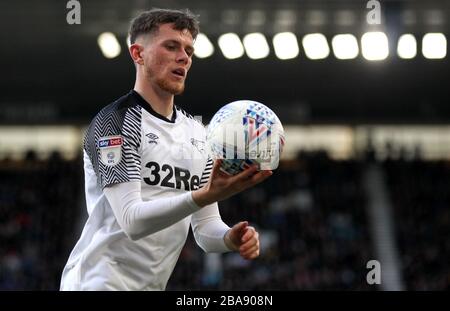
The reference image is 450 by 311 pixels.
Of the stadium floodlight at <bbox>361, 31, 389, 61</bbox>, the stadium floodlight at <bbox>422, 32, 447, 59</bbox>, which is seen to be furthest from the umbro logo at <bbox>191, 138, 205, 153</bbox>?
the stadium floodlight at <bbox>422, 32, 447, 59</bbox>

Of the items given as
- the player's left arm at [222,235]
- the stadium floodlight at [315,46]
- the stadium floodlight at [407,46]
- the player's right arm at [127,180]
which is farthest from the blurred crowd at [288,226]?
the player's right arm at [127,180]

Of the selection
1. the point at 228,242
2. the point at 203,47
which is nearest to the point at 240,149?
the point at 228,242

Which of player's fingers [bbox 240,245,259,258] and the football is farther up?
the football

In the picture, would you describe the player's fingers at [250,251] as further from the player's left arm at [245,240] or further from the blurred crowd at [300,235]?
the blurred crowd at [300,235]

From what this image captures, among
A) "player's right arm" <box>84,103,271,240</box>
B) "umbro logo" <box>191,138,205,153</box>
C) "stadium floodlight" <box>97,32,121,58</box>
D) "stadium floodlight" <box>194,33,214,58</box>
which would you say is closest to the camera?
"player's right arm" <box>84,103,271,240</box>

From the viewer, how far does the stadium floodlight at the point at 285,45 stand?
2397 centimetres

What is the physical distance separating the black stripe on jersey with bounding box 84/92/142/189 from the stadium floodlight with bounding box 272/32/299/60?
19.1m

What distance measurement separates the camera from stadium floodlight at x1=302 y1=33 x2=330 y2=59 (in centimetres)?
2403

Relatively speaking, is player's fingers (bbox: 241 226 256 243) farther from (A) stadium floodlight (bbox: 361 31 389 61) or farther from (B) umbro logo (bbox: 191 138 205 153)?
(A) stadium floodlight (bbox: 361 31 389 61)

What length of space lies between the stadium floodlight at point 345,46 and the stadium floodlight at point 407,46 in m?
1.17

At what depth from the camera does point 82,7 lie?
2150 cm

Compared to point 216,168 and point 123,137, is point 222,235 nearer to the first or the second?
point 123,137
